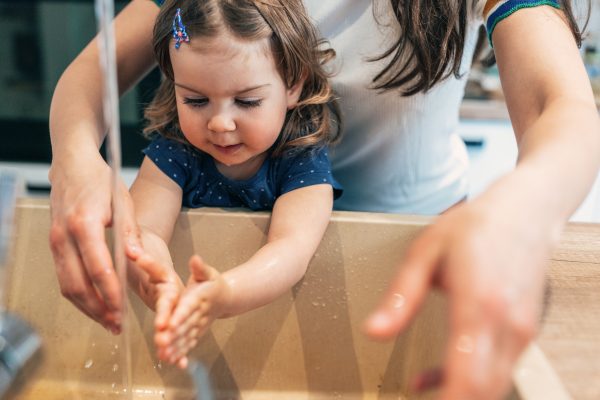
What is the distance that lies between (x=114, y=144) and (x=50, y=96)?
1543mm

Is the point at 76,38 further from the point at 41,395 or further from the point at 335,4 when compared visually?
the point at 41,395

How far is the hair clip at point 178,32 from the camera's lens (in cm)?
71

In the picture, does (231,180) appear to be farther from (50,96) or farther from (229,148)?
(50,96)

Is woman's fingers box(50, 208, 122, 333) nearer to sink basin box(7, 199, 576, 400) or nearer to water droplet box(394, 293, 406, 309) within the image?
sink basin box(7, 199, 576, 400)

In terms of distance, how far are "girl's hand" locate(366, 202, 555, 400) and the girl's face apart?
41 centimetres

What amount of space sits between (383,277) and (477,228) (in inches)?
17.0

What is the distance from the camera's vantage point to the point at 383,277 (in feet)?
2.46

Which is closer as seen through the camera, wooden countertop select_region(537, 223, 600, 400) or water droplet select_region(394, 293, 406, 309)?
water droplet select_region(394, 293, 406, 309)

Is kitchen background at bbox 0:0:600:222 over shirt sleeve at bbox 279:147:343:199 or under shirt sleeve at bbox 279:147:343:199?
under

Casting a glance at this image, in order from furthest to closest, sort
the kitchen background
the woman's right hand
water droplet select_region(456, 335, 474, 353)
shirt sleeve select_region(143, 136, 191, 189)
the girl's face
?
the kitchen background → shirt sleeve select_region(143, 136, 191, 189) → the girl's face → the woman's right hand → water droplet select_region(456, 335, 474, 353)

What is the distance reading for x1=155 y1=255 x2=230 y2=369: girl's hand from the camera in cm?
50

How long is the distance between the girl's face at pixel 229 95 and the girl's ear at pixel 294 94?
19mm

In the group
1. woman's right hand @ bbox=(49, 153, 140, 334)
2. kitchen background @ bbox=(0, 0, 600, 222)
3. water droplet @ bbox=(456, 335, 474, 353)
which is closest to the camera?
water droplet @ bbox=(456, 335, 474, 353)

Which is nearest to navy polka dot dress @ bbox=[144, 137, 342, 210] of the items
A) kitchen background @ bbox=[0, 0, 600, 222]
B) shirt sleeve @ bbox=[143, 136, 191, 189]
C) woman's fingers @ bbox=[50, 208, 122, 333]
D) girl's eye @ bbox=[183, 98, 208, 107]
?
shirt sleeve @ bbox=[143, 136, 191, 189]
